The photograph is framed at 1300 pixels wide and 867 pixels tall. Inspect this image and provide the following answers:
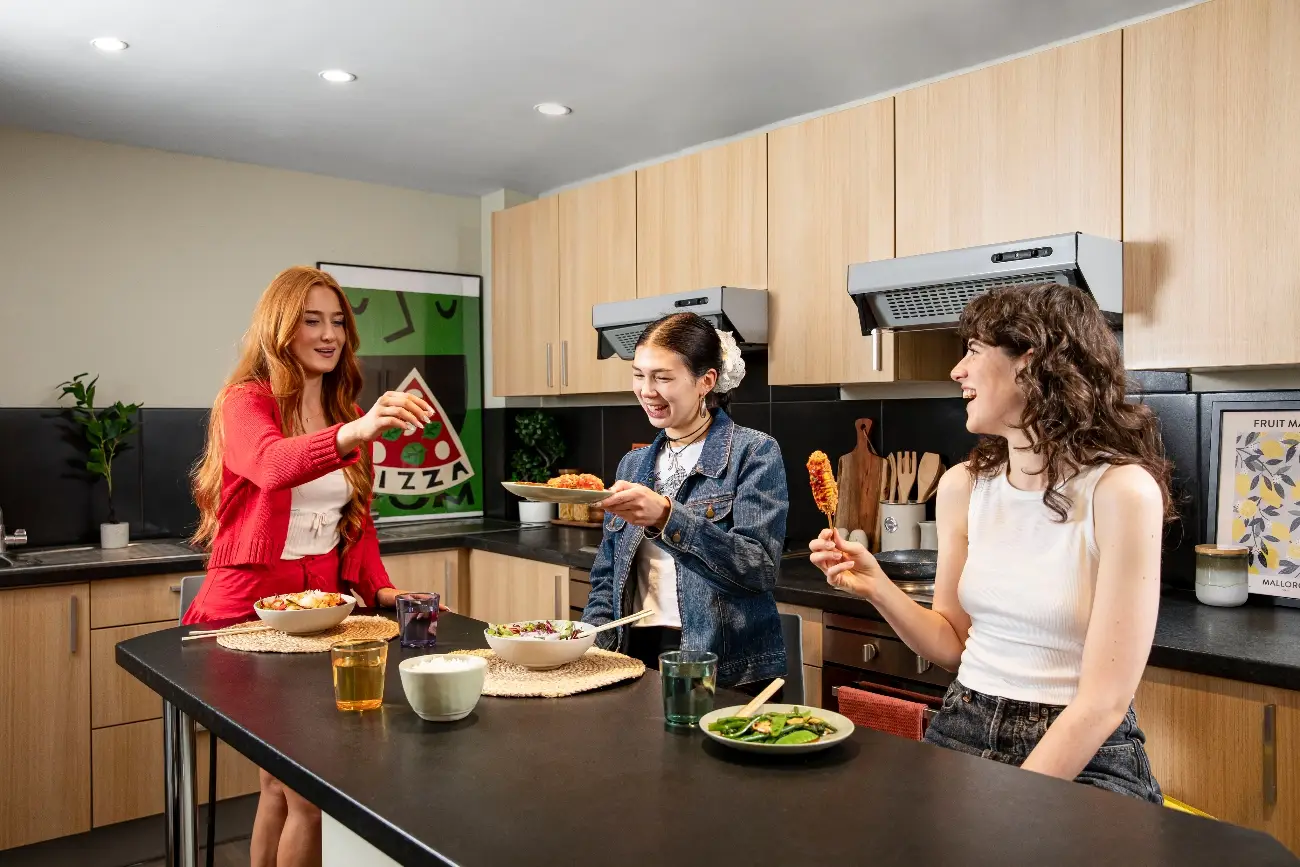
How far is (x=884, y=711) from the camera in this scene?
2.45m

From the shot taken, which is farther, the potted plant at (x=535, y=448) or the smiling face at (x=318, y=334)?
the potted plant at (x=535, y=448)

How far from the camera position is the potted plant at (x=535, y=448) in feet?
15.8

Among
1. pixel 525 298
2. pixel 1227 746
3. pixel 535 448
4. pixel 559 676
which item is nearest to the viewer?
pixel 559 676

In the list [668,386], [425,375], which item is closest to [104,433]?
[425,375]

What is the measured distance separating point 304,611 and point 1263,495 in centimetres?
231

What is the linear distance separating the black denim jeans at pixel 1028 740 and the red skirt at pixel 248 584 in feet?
4.62

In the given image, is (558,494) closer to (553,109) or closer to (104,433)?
(553,109)

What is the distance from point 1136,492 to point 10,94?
368cm

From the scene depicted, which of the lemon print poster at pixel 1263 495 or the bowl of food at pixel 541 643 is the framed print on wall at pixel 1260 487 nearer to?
the lemon print poster at pixel 1263 495

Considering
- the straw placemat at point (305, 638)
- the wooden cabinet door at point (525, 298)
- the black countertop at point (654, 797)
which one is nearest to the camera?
the black countertop at point (654, 797)

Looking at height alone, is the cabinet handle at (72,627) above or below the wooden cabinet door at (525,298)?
below

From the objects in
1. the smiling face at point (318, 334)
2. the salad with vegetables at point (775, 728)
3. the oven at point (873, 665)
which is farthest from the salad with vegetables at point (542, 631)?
the oven at point (873, 665)

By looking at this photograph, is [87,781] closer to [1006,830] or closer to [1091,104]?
[1006,830]

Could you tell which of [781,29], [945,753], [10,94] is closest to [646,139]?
[781,29]
